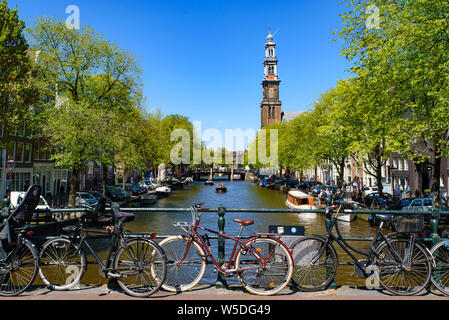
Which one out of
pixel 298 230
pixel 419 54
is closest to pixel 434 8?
pixel 419 54

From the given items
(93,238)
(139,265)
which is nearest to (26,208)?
(93,238)

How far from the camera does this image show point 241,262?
5.71 m

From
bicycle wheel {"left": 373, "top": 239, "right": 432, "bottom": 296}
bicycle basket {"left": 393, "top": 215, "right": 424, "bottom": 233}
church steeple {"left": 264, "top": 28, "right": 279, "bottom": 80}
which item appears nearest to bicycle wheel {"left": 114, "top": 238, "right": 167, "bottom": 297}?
bicycle wheel {"left": 373, "top": 239, "right": 432, "bottom": 296}

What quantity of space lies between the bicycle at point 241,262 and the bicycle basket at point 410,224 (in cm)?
199

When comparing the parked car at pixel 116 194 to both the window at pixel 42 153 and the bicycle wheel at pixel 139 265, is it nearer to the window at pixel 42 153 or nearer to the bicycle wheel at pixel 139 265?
the window at pixel 42 153

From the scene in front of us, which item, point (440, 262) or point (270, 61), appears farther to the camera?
point (270, 61)

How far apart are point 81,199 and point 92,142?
221 inches

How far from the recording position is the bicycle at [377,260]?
5.68 metres

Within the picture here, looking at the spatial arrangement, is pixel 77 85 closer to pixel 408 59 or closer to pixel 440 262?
pixel 408 59

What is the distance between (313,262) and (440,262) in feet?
6.33

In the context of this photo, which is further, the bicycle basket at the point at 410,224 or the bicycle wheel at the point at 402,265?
the bicycle basket at the point at 410,224

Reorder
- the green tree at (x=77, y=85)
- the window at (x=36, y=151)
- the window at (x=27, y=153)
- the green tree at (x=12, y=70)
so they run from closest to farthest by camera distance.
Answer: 1. the green tree at (x=12, y=70)
2. the green tree at (x=77, y=85)
3. the window at (x=27, y=153)
4. the window at (x=36, y=151)

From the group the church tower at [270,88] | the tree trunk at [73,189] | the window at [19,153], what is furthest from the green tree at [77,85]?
the church tower at [270,88]
